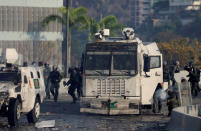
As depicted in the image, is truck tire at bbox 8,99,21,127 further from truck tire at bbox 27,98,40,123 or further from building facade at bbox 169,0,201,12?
building facade at bbox 169,0,201,12

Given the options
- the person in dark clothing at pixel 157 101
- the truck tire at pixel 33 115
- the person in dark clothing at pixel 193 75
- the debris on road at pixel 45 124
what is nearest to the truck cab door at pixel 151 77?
the person in dark clothing at pixel 157 101

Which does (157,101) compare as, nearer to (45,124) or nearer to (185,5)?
(45,124)

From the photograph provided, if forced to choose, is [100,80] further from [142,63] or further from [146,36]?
[146,36]

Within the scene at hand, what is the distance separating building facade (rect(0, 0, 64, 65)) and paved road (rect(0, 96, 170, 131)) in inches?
2133

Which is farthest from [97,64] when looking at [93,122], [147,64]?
[93,122]

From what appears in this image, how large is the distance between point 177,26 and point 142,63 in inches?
4161

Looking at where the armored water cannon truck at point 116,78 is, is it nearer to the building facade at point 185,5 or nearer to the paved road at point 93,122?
the paved road at point 93,122

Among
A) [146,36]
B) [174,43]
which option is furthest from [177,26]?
[174,43]

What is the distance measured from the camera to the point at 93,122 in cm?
1898

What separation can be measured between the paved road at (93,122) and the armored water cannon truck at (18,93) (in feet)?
1.45

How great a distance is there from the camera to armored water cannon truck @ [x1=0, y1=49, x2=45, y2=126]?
663 inches

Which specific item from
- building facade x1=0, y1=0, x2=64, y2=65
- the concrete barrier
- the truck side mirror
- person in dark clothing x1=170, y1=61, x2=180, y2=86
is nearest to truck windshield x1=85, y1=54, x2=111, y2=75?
→ the truck side mirror

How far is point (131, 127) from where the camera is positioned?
17.5m

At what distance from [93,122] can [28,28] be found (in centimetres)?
6190
